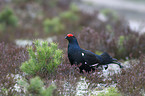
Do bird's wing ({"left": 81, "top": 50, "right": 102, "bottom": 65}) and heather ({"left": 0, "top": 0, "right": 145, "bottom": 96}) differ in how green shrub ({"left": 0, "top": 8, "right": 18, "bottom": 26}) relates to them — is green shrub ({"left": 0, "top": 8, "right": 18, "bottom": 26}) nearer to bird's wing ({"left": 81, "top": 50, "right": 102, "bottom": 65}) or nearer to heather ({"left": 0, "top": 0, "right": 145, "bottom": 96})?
heather ({"left": 0, "top": 0, "right": 145, "bottom": 96})

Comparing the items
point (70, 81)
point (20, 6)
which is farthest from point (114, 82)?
point (20, 6)

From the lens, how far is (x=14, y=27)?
32.9ft

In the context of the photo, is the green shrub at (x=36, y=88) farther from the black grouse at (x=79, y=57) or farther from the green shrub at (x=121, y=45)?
the green shrub at (x=121, y=45)

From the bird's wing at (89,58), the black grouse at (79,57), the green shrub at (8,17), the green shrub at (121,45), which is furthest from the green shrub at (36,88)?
the green shrub at (8,17)

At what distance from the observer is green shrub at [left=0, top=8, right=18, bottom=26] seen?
31.5ft

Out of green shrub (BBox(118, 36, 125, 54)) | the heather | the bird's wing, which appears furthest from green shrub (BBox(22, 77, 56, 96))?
green shrub (BBox(118, 36, 125, 54))

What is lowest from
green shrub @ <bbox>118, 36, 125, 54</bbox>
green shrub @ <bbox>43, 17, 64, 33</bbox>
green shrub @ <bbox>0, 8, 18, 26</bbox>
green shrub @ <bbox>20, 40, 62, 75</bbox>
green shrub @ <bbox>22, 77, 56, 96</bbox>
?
green shrub @ <bbox>22, 77, 56, 96</bbox>

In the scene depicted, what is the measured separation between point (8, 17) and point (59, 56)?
6786mm

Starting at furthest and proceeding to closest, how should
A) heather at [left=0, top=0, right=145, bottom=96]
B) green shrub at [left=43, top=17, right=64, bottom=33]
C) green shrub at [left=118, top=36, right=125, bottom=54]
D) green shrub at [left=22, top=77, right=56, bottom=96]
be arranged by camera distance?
1. green shrub at [left=43, top=17, right=64, bottom=33]
2. green shrub at [left=118, top=36, right=125, bottom=54]
3. heather at [left=0, top=0, right=145, bottom=96]
4. green shrub at [left=22, top=77, right=56, bottom=96]

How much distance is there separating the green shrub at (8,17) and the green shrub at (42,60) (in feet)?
21.4

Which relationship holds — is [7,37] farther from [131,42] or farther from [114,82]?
[114,82]

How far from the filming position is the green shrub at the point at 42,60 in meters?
3.59

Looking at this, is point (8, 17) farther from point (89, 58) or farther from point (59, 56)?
point (59, 56)

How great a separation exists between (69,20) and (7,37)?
4.70 metres
